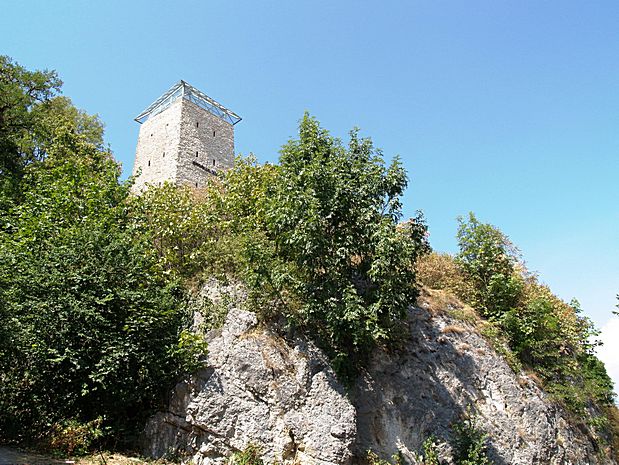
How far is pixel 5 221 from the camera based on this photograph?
1309 cm

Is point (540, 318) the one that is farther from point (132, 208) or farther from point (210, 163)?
point (210, 163)

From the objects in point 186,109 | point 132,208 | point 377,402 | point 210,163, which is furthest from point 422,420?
point 186,109

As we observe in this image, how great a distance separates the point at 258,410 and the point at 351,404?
6.56 ft

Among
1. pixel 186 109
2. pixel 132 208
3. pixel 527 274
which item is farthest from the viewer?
pixel 186 109

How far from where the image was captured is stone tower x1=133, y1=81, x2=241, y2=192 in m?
23.8

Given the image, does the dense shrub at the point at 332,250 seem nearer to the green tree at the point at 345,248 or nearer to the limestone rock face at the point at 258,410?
the green tree at the point at 345,248

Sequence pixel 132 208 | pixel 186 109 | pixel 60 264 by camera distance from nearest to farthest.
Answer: pixel 60 264 → pixel 132 208 → pixel 186 109

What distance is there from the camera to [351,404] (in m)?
10.2

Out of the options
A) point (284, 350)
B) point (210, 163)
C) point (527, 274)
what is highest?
point (210, 163)

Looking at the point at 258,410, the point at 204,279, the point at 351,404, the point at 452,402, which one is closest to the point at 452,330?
the point at 452,402

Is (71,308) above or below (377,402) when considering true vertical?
above

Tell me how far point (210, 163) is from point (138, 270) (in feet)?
48.6

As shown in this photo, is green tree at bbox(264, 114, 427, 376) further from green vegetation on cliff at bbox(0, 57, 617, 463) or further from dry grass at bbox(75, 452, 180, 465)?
dry grass at bbox(75, 452, 180, 465)

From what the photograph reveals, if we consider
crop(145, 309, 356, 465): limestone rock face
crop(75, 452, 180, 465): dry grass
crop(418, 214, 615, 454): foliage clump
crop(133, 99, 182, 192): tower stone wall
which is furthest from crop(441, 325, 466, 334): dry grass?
crop(133, 99, 182, 192): tower stone wall
